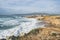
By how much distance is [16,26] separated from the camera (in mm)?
2529

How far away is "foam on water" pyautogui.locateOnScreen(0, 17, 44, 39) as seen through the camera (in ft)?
8.19

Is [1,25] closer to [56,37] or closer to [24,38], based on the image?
[24,38]

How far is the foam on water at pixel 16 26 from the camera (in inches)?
98.3

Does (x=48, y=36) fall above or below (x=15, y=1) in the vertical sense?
below

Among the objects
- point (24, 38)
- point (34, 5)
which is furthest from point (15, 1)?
point (24, 38)

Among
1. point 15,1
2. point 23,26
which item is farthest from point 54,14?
point 15,1

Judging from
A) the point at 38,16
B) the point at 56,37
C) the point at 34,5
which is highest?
the point at 34,5

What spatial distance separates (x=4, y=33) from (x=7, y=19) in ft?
0.90

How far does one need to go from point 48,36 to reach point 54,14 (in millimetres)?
454

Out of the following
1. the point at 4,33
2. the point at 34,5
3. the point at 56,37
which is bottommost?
the point at 56,37

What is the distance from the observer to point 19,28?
2520 mm

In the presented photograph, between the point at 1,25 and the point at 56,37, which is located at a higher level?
the point at 1,25

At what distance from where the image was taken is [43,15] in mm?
2594

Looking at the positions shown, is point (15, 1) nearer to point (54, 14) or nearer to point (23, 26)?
point (23, 26)
